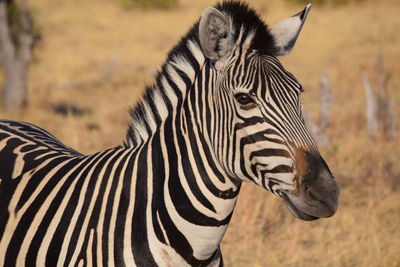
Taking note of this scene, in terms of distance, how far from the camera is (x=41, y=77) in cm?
1803

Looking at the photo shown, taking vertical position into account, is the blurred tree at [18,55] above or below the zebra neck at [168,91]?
above

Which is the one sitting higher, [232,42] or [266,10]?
[266,10]

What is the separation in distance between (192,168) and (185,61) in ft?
1.94

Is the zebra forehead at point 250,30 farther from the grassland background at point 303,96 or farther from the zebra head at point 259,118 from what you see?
the grassland background at point 303,96

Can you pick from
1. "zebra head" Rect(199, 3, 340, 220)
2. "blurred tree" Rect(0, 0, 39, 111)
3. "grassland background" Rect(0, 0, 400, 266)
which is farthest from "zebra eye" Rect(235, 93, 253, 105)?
"blurred tree" Rect(0, 0, 39, 111)

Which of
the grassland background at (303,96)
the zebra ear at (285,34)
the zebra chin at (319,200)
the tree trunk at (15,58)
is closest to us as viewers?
the zebra chin at (319,200)

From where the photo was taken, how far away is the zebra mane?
3.42 metres

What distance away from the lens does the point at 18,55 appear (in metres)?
14.8

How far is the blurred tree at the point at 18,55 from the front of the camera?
14211 mm

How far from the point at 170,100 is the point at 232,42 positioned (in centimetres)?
48

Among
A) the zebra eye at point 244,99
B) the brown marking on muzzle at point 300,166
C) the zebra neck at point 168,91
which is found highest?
the zebra neck at point 168,91

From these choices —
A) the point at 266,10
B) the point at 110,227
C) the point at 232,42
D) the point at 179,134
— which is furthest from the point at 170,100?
the point at 266,10

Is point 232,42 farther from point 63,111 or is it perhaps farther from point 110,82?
point 110,82

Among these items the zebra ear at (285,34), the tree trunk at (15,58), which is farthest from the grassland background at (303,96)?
the zebra ear at (285,34)
